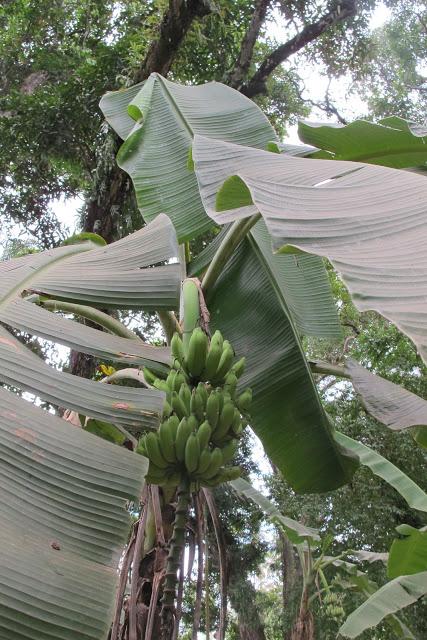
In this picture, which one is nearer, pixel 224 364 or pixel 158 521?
pixel 224 364

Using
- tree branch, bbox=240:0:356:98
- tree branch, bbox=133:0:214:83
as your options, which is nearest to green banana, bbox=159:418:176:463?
tree branch, bbox=133:0:214:83

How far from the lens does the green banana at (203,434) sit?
0.99 meters

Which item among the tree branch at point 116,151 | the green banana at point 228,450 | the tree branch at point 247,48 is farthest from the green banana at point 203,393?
the tree branch at point 247,48

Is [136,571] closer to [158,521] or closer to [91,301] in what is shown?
[158,521]

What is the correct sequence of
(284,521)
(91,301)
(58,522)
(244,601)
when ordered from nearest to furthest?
(58,522) < (91,301) < (284,521) < (244,601)

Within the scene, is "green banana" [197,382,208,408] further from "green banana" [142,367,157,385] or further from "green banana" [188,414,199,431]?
"green banana" [142,367,157,385]

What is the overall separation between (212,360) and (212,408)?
92mm

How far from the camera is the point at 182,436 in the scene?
0.99m

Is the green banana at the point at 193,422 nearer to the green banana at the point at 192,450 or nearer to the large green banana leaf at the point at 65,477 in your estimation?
the green banana at the point at 192,450

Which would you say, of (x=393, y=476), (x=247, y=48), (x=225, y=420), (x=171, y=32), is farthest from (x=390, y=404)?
(x=247, y=48)

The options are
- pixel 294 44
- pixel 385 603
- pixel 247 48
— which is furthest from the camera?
pixel 294 44

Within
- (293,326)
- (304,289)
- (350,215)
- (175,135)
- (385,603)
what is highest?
(175,135)

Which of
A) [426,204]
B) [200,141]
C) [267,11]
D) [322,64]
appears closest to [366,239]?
[426,204]

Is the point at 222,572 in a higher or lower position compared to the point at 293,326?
lower
